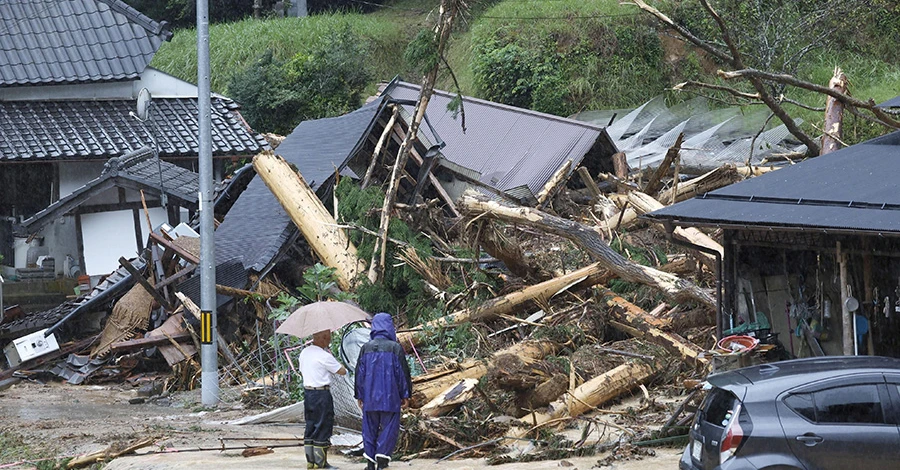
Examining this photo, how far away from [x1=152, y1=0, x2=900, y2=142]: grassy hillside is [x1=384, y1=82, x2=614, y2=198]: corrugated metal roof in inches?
183

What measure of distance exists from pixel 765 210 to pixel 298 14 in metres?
34.2

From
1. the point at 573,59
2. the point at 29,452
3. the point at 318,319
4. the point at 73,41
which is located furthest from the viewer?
the point at 573,59

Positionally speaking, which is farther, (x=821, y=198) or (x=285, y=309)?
(x=285, y=309)

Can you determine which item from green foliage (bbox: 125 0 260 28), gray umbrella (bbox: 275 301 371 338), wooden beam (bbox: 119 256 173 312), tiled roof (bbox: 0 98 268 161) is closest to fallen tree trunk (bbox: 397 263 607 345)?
gray umbrella (bbox: 275 301 371 338)

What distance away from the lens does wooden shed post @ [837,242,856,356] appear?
9242 millimetres

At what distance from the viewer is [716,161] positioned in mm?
Answer: 19594

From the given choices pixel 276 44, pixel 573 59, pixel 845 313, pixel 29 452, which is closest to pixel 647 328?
pixel 845 313

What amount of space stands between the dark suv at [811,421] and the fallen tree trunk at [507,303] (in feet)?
19.7

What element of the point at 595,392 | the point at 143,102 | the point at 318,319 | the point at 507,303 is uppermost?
the point at 143,102

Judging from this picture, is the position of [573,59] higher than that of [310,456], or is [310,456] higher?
[573,59]

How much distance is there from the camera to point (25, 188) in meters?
20.1

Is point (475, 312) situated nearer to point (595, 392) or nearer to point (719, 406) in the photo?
point (595, 392)

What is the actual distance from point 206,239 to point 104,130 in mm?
7911

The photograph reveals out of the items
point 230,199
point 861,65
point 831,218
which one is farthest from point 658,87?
point 831,218
